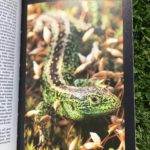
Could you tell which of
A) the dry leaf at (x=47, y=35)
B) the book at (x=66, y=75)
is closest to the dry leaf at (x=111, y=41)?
the book at (x=66, y=75)

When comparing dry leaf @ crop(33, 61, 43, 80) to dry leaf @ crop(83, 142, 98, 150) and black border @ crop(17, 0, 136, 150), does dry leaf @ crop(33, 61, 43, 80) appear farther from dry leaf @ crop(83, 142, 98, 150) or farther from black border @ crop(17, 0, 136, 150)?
dry leaf @ crop(83, 142, 98, 150)

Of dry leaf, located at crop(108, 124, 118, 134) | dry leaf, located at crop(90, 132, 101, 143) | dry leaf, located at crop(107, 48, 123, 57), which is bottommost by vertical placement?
dry leaf, located at crop(90, 132, 101, 143)

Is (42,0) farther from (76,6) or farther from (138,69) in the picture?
(138,69)

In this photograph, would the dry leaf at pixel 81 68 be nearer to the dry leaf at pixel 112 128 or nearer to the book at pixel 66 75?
the book at pixel 66 75

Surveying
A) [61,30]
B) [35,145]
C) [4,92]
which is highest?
[61,30]

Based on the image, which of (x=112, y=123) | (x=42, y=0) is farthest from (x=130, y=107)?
(x=42, y=0)

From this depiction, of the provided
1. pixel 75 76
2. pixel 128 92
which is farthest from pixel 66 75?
pixel 128 92

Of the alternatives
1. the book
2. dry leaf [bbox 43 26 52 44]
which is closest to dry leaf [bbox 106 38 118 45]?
the book
